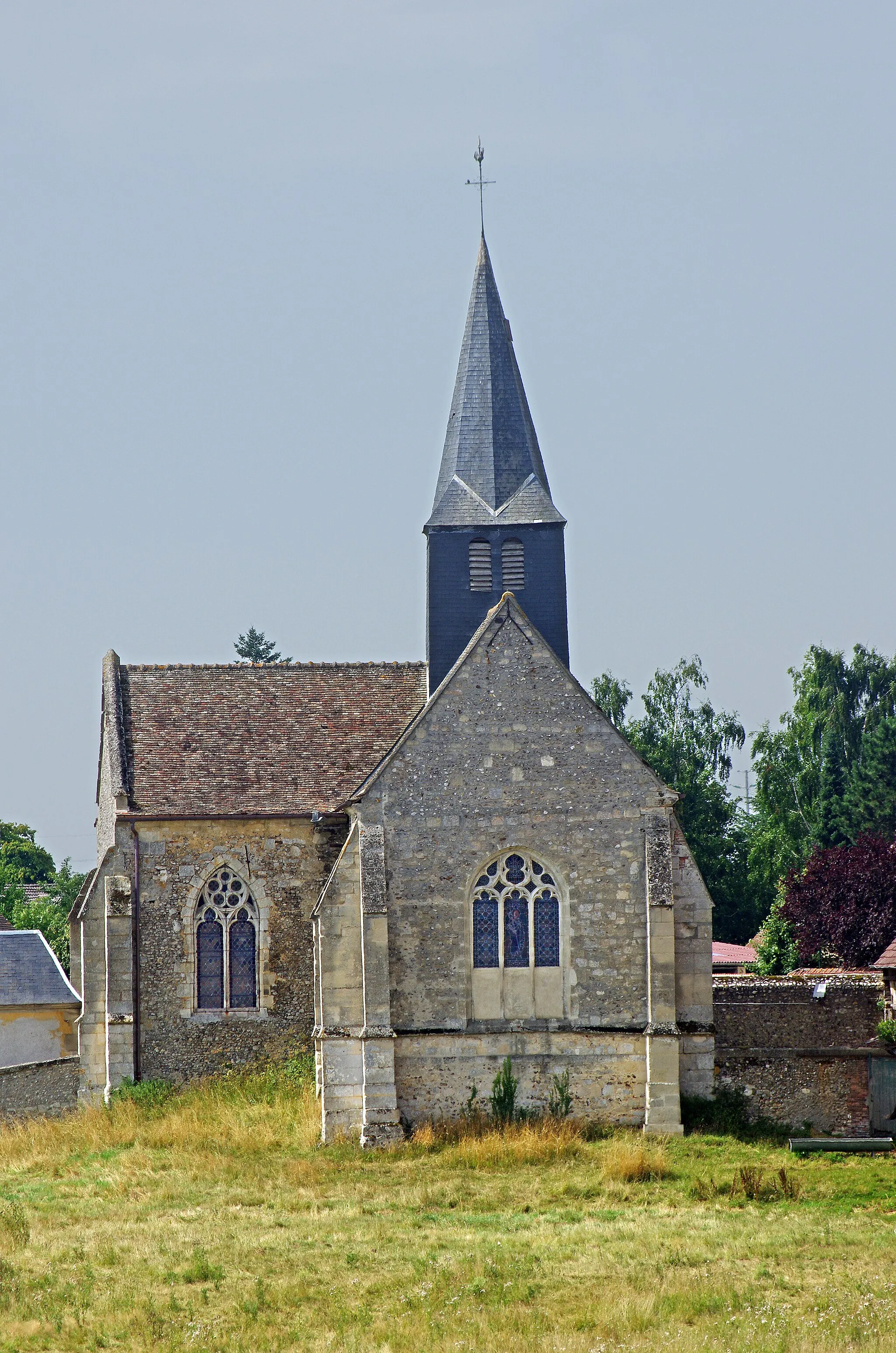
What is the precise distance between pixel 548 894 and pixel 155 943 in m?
7.34

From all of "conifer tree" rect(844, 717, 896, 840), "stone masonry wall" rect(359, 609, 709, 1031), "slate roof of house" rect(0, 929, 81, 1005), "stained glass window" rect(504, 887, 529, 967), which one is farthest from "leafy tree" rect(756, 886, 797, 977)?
"slate roof of house" rect(0, 929, 81, 1005)

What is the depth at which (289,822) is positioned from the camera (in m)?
29.3

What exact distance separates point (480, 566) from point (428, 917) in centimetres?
886

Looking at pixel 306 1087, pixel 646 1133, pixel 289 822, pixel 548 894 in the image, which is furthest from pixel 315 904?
pixel 646 1133

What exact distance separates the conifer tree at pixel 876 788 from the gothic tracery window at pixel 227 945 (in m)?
27.7

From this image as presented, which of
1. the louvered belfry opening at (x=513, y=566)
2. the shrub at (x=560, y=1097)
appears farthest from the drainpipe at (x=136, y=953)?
the louvered belfry opening at (x=513, y=566)

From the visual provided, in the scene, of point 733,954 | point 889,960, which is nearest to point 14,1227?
point 889,960

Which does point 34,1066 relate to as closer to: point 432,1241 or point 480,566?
point 480,566

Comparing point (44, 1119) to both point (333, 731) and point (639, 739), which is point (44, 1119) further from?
point (639, 739)

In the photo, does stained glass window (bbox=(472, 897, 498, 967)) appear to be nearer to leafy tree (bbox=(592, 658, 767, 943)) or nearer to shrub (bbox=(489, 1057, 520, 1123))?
shrub (bbox=(489, 1057, 520, 1123))

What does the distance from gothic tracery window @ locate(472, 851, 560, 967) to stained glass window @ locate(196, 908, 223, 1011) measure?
5543 mm

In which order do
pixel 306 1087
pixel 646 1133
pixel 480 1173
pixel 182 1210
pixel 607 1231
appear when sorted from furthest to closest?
pixel 306 1087, pixel 646 1133, pixel 480 1173, pixel 182 1210, pixel 607 1231

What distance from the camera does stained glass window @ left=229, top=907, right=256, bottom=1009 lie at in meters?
29.0

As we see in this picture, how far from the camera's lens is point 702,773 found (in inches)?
2288
